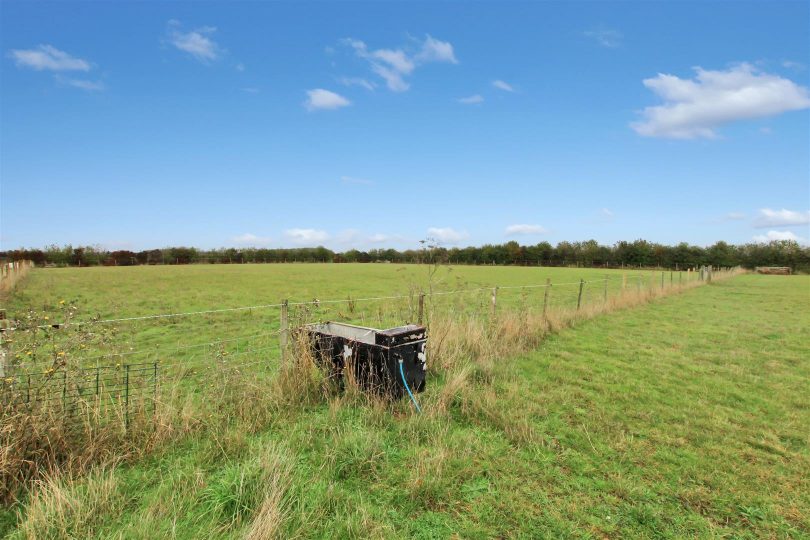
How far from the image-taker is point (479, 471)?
11.0 ft

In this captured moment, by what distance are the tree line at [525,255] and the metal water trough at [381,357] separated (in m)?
59.9

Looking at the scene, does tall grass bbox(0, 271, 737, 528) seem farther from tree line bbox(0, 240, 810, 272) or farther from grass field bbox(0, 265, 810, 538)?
tree line bbox(0, 240, 810, 272)

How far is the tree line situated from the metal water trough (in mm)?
59929

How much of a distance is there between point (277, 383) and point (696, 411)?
199 inches

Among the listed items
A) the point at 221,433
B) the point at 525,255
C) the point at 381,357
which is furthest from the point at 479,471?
the point at 525,255

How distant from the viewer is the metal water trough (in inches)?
172

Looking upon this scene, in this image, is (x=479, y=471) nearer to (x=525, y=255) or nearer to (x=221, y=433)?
(x=221, y=433)

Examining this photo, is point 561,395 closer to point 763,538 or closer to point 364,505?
point 763,538

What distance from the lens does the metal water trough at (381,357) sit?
172 inches

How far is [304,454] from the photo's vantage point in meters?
3.43

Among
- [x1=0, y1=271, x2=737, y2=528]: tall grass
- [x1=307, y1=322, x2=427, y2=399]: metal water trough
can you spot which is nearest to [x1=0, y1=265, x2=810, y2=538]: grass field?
[x1=0, y1=271, x2=737, y2=528]: tall grass

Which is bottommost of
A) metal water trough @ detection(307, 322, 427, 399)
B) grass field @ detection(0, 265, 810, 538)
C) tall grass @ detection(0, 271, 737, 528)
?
grass field @ detection(0, 265, 810, 538)

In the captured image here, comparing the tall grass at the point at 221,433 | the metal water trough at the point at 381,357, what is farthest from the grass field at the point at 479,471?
the metal water trough at the point at 381,357

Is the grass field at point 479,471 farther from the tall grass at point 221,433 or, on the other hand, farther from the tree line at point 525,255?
the tree line at point 525,255
